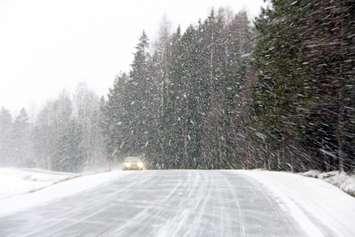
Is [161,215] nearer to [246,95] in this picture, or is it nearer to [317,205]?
[317,205]

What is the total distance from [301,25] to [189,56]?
30.6 m

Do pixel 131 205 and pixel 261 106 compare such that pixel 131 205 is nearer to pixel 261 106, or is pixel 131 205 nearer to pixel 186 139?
pixel 261 106

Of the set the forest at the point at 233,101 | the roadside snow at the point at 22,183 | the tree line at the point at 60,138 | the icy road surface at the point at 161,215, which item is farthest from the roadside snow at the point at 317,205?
the tree line at the point at 60,138

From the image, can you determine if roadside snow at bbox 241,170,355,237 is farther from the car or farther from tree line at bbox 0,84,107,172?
tree line at bbox 0,84,107,172

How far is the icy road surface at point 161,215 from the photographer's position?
7.94 metres

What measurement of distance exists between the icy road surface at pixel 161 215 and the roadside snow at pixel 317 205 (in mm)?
249

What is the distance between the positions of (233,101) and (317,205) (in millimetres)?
32433

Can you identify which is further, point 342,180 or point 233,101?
point 233,101

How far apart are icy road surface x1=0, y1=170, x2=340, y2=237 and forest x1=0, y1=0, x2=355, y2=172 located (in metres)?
7.46

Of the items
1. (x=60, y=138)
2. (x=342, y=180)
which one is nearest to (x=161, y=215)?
(x=342, y=180)

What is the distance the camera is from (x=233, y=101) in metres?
42.6

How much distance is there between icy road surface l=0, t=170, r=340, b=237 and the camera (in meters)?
7.94

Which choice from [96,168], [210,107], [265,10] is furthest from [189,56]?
[96,168]

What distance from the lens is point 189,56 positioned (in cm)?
5088
